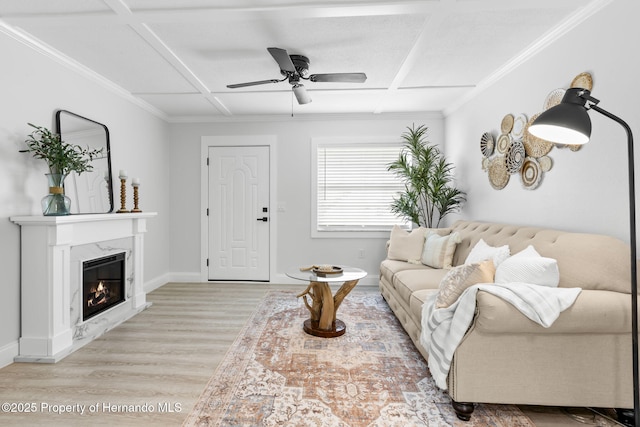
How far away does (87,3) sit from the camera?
6.72 feet

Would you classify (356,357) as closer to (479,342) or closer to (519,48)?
(479,342)

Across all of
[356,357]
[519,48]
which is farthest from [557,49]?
[356,357]

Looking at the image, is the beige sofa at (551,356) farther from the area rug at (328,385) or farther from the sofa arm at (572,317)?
the area rug at (328,385)

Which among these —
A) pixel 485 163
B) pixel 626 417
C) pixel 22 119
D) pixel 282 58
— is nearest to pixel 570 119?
pixel 626 417

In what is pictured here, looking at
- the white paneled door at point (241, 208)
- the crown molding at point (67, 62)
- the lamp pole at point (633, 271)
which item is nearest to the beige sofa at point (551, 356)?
the lamp pole at point (633, 271)

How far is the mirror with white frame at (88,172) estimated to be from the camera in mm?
2846

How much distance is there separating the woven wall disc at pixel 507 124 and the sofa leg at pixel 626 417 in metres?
2.24

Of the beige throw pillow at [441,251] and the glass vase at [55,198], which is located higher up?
the glass vase at [55,198]

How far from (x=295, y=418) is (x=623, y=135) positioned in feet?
8.19

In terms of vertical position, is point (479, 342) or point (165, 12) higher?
point (165, 12)

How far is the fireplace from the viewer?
2.85 metres

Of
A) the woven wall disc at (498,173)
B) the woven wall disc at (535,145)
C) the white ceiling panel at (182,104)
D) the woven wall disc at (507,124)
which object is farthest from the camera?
the white ceiling panel at (182,104)

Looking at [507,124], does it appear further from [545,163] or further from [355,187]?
[355,187]

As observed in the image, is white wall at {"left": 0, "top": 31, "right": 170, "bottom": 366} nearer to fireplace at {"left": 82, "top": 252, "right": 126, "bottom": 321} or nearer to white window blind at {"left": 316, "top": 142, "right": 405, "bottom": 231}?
fireplace at {"left": 82, "top": 252, "right": 126, "bottom": 321}
